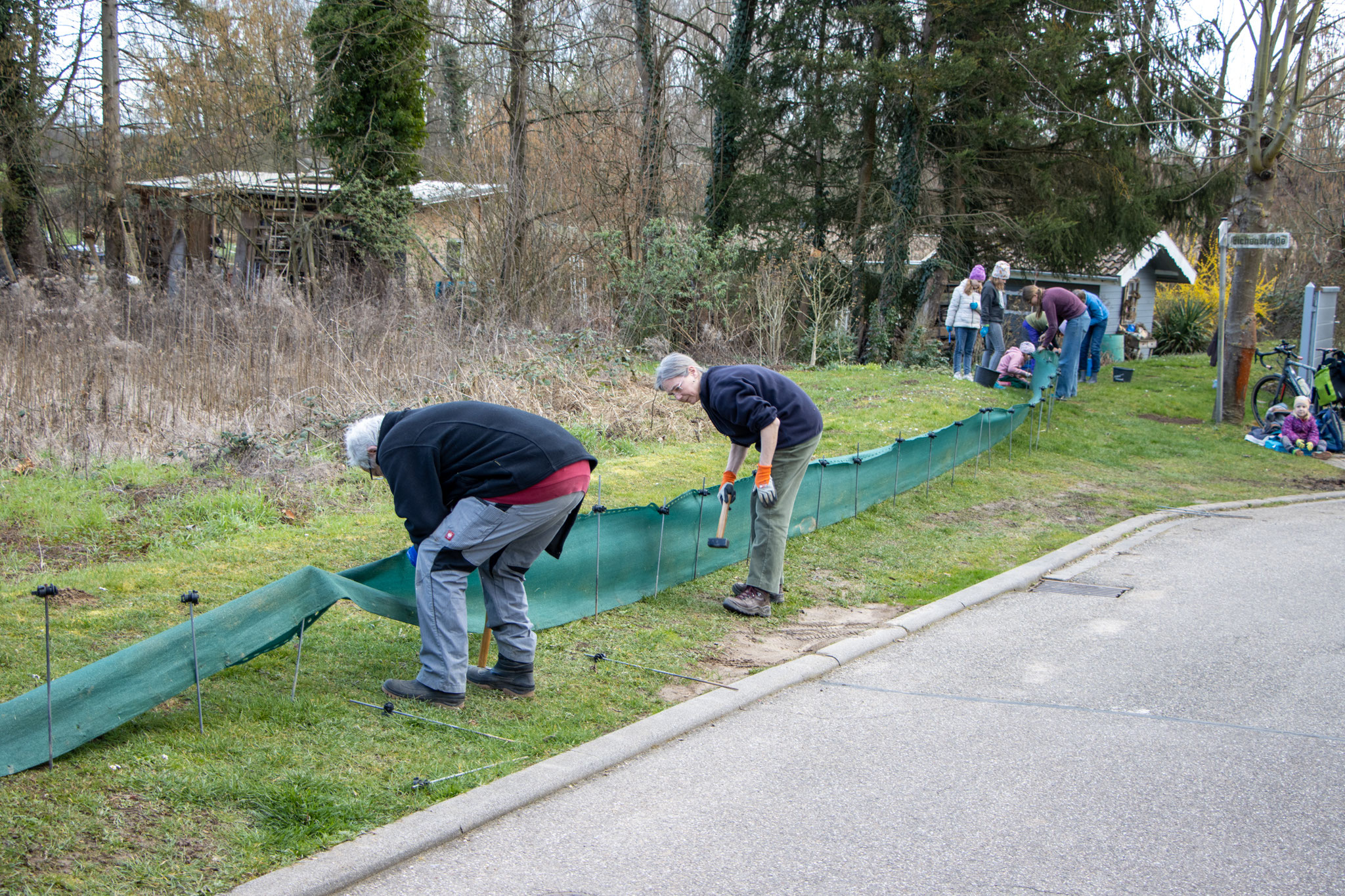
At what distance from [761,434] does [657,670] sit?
1.58 meters

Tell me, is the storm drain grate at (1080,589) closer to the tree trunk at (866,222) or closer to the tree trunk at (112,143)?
the tree trunk at (866,222)

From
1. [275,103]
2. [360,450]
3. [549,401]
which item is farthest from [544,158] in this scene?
[360,450]

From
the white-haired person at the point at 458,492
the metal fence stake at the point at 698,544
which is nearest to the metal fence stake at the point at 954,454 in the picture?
the metal fence stake at the point at 698,544

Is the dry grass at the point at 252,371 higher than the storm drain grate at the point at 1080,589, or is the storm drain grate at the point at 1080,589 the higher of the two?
the dry grass at the point at 252,371

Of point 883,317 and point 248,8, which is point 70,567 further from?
point 248,8

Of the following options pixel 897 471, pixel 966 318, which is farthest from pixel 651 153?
pixel 897 471

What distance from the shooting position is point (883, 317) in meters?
24.4

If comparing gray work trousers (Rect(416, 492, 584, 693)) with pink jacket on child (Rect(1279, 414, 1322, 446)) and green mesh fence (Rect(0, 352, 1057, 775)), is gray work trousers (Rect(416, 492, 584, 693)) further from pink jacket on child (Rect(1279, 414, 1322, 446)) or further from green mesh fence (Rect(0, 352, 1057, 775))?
pink jacket on child (Rect(1279, 414, 1322, 446))

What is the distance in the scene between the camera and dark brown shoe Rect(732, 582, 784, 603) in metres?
6.96

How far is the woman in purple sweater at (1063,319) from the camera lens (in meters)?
15.9

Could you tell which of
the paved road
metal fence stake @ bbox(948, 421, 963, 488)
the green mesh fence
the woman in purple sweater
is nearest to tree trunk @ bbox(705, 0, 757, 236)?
the woman in purple sweater

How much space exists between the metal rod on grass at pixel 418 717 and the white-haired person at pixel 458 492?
12 cm

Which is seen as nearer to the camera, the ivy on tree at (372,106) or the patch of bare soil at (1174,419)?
the patch of bare soil at (1174,419)

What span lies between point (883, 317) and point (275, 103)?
1389cm
